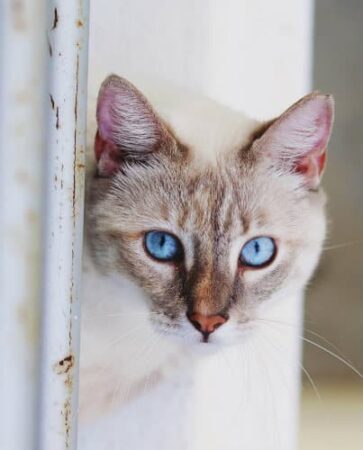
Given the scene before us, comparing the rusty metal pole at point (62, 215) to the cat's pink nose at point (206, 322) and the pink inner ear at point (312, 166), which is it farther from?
the pink inner ear at point (312, 166)

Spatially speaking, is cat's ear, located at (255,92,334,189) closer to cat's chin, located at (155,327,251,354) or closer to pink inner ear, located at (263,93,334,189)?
pink inner ear, located at (263,93,334,189)

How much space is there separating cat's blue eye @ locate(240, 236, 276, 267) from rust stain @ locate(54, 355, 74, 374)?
8.6 inches

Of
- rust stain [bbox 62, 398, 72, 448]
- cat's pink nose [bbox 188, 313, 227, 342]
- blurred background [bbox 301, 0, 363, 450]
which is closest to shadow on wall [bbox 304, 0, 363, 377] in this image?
blurred background [bbox 301, 0, 363, 450]

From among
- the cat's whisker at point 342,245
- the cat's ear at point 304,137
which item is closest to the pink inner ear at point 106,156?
the cat's ear at point 304,137

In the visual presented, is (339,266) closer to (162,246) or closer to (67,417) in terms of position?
(162,246)

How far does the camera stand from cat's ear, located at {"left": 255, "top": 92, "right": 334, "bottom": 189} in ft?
2.05

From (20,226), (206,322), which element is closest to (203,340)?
(206,322)

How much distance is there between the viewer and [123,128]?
644 mm

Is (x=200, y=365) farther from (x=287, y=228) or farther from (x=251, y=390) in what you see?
(x=287, y=228)

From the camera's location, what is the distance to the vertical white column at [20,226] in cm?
49

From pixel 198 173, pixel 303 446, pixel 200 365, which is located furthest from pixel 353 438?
pixel 198 173

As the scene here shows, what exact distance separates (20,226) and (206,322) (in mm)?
216

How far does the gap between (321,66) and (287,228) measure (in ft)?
0.58

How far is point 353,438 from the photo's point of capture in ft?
2.30
